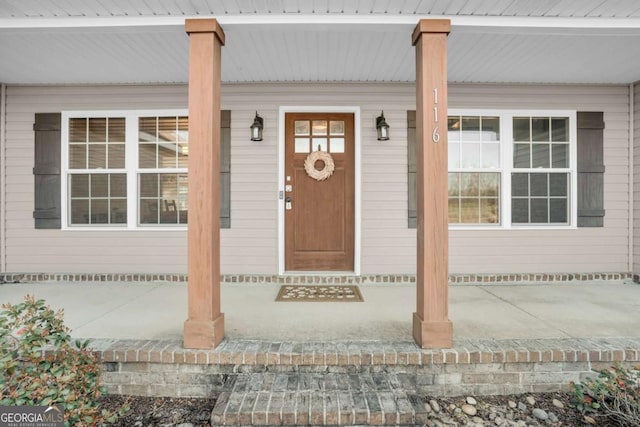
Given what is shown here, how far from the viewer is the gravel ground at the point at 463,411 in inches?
79.7

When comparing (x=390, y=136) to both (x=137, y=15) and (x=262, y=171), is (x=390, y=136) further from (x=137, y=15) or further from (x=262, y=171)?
(x=137, y=15)

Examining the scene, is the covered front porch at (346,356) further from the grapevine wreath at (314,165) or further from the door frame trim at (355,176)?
the grapevine wreath at (314,165)

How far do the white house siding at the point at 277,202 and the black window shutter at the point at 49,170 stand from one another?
11 centimetres

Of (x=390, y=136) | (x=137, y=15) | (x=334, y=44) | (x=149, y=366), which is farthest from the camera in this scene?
(x=390, y=136)

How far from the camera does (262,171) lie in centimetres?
405

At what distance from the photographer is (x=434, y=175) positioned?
228 cm

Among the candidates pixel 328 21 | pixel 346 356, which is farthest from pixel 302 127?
pixel 346 356

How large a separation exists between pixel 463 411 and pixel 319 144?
9.96ft

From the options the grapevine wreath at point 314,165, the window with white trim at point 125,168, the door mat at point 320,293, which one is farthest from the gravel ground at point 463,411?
the grapevine wreath at point 314,165

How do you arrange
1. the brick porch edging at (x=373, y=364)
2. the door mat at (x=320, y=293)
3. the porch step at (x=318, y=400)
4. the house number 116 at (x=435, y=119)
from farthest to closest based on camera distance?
the door mat at (x=320, y=293) < the house number 116 at (x=435, y=119) < the brick porch edging at (x=373, y=364) < the porch step at (x=318, y=400)

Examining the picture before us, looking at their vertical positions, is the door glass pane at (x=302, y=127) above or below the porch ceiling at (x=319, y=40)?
below

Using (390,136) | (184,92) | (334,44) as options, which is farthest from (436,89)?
(184,92)

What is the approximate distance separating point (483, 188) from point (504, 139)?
25.5 inches

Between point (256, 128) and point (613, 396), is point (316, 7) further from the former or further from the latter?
point (613, 396)
